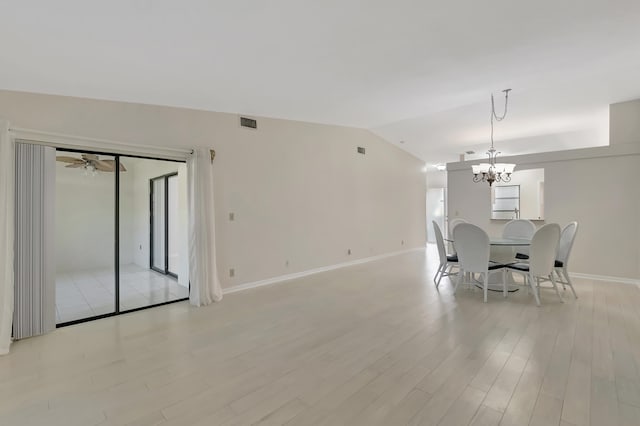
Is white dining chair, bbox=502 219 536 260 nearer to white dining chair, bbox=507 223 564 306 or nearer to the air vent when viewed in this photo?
white dining chair, bbox=507 223 564 306

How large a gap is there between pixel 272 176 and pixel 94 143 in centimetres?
249

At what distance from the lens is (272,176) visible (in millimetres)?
5121

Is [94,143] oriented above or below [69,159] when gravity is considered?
above

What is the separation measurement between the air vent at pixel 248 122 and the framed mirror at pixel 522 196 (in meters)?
6.49

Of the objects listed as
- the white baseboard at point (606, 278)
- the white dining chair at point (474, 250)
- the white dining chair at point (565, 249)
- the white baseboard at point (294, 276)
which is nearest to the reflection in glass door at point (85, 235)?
the white baseboard at point (294, 276)

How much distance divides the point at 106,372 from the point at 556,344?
3891 millimetres

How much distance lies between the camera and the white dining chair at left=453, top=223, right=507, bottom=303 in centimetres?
402

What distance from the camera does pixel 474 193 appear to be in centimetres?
668

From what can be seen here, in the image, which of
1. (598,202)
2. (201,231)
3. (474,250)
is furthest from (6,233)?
(598,202)

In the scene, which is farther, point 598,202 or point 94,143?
point 598,202

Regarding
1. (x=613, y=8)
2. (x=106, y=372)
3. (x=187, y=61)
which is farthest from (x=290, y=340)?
(x=613, y=8)

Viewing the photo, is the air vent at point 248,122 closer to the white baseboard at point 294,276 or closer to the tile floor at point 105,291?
the white baseboard at point 294,276

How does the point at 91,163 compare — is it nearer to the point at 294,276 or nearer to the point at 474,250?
the point at 294,276

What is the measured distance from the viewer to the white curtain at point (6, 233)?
2.69 meters
